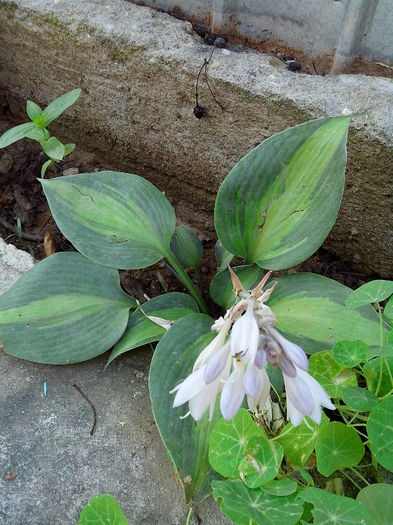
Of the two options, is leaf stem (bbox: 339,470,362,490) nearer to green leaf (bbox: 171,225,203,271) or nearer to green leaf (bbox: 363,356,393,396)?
green leaf (bbox: 363,356,393,396)

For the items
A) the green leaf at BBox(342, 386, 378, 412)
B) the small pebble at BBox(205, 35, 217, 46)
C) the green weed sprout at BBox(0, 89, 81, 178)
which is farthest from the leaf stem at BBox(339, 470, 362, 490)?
the small pebble at BBox(205, 35, 217, 46)

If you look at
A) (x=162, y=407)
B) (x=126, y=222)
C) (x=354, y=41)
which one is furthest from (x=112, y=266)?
(x=354, y=41)

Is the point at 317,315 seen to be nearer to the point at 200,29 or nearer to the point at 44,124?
the point at 44,124

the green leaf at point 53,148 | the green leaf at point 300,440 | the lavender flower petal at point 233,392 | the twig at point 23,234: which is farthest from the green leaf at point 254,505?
the twig at point 23,234

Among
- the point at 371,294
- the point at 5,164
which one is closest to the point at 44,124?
the point at 5,164

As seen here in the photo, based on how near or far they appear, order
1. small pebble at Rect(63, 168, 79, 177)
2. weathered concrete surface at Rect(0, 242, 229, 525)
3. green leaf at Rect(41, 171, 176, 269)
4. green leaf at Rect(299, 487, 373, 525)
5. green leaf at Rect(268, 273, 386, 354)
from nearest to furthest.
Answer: green leaf at Rect(299, 487, 373, 525)
weathered concrete surface at Rect(0, 242, 229, 525)
green leaf at Rect(268, 273, 386, 354)
green leaf at Rect(41, 171, 176, 269)
small pebble at Rect(63, 168, 79, 177)

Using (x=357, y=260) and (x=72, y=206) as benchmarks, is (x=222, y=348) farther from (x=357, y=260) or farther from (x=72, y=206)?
(x=357, y=260)
